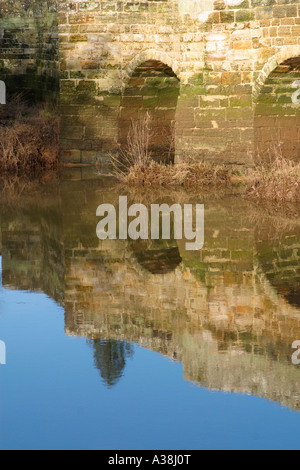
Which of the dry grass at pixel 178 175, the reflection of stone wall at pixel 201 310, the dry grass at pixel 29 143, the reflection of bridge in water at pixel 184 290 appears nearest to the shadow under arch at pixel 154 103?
the dry grass at pixel 178 175

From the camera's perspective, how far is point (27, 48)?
71.6 ft

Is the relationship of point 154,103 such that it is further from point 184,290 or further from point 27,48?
point 184,290

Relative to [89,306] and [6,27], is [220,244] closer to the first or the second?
[89,306]

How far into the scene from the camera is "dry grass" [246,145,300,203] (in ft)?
48.2

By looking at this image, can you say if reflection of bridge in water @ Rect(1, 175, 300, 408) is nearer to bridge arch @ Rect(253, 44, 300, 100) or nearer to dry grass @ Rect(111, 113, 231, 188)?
dry grass @ Rect(111, 113, 231, 188)

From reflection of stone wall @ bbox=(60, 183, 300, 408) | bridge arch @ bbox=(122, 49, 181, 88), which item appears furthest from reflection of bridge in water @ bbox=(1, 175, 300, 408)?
bridge arch @ bbox=(122, 49, 181, 88)

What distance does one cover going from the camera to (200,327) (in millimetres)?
9133

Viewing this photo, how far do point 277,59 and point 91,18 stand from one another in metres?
4.21

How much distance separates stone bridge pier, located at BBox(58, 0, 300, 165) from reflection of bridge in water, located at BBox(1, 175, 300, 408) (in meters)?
2.13

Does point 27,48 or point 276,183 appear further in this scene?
point 27,48

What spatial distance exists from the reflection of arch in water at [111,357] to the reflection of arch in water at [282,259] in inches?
75.2

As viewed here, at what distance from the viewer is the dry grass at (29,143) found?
60.3 ft

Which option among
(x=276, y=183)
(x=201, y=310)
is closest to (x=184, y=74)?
(x=276, y=183)

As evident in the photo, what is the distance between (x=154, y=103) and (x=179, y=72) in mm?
1784
